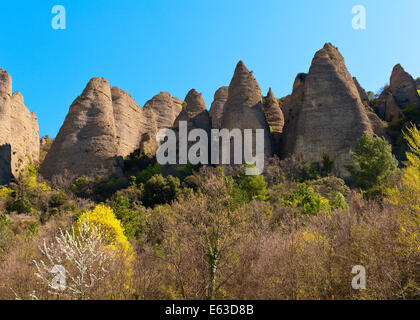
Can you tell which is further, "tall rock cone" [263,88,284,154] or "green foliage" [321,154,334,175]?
"tall rock cone" [263,88,284,154]

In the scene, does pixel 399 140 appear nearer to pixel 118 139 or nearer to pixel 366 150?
pixel 366 150

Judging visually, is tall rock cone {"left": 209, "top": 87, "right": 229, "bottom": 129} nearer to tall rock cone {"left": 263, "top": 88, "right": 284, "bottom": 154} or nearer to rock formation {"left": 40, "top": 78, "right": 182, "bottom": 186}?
tall rock cone {"left": 263, "top": 88, "right": 284, "bottom": 154}

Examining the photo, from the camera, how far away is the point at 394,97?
42.4 m

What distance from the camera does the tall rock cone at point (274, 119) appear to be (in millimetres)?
39769

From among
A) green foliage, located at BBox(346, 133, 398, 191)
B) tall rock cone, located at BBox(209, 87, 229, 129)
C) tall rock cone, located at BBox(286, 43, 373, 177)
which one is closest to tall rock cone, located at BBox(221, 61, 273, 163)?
tall rock cone, located at BBox(286, 43, 373, 177)

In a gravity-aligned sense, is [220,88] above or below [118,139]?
above

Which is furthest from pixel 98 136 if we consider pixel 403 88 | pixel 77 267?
pixel 403 88

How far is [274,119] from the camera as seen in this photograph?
42594mm

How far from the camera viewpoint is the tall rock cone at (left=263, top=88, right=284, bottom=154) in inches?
1566

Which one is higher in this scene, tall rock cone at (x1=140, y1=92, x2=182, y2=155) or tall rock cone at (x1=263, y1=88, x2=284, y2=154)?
tall rock cone at (x1=140, y1=92, x2=182, y2=155)

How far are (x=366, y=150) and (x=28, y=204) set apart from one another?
1408 inches

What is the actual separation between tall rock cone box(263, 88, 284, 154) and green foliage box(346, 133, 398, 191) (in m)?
13.1

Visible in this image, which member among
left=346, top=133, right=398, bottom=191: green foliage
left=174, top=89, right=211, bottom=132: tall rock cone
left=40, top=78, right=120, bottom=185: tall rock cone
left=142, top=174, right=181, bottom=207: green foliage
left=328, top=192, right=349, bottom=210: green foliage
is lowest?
left=328, top=192, right=349, bottom=210: green foliage
